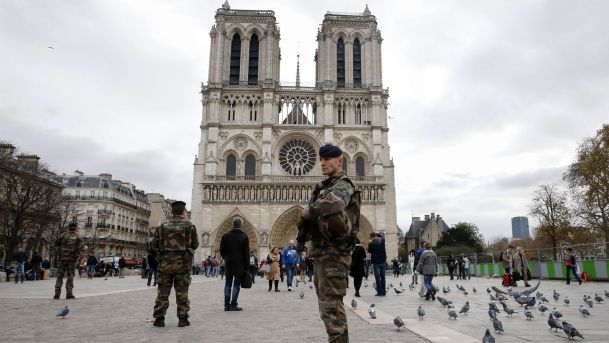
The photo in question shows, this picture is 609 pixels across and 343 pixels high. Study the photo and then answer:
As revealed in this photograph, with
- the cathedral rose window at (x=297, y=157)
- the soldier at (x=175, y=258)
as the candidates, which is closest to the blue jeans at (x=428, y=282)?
the soldier at (x=175, y=258)

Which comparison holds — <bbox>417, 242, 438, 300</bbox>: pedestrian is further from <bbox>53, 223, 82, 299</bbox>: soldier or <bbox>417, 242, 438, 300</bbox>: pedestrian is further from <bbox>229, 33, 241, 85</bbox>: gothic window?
<bbox>229, 33, 241, 85</bbox>: gothic window

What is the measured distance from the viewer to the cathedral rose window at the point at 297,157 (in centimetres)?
4022

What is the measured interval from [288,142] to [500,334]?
1434 inches

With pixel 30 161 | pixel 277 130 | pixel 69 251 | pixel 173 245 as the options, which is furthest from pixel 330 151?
pixel 277 130

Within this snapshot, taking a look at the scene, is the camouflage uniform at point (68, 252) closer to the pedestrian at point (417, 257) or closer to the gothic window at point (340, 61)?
A: the pedestrian at point (417, 257)

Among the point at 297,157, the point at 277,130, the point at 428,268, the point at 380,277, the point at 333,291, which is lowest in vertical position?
the point at 380,277

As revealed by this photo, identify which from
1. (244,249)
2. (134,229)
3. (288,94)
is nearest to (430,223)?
(288,94)

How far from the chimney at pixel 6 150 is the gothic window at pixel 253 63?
1990cm

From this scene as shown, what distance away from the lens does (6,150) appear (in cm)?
2742

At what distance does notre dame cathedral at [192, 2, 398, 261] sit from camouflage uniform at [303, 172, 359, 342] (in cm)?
3390

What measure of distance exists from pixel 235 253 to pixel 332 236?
4.84 meters

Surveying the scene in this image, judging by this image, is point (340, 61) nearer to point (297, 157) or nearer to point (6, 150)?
point (297, 157)

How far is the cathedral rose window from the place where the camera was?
4022 centimetres

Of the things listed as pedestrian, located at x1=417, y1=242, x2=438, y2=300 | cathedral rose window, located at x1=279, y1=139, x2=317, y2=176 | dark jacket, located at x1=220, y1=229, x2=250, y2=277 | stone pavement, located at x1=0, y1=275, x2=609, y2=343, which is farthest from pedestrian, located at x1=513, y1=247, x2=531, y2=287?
cathedral rose window, located at x1=279, y1=139, x2=317, y2=176
